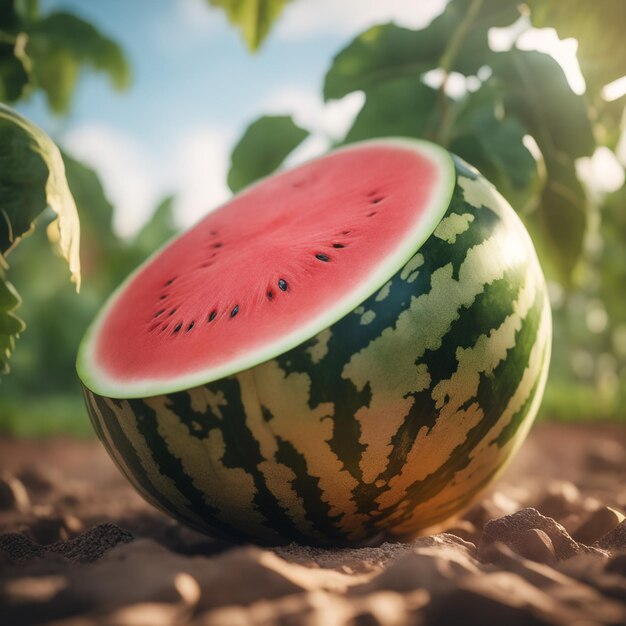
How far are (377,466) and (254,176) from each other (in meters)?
1.30

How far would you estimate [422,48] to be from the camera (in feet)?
6.30

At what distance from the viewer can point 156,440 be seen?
1.09 metres

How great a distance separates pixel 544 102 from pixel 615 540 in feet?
4.16

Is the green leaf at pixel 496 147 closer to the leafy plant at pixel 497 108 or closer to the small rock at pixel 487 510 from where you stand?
the leafy plant at pixel 497 108

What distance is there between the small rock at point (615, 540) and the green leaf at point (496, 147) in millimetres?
914

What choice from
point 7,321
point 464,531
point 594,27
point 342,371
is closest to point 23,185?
point 7,321

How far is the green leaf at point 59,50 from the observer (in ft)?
8.03

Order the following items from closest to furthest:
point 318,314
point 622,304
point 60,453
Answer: point 318,314
point 60,453
point 622,304

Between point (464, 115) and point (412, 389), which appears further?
point (464, 115)

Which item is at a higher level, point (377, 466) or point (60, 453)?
point (377, 466)

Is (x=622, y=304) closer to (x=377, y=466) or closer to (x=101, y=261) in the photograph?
(x=377, y=466)

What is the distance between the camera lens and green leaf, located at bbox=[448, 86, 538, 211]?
1.67 m

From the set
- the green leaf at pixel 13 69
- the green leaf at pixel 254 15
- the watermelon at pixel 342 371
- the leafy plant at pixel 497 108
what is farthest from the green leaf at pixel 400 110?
the green leaf at pixel 13 69

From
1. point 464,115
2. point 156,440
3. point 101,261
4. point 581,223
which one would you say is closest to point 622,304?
point 581,223
